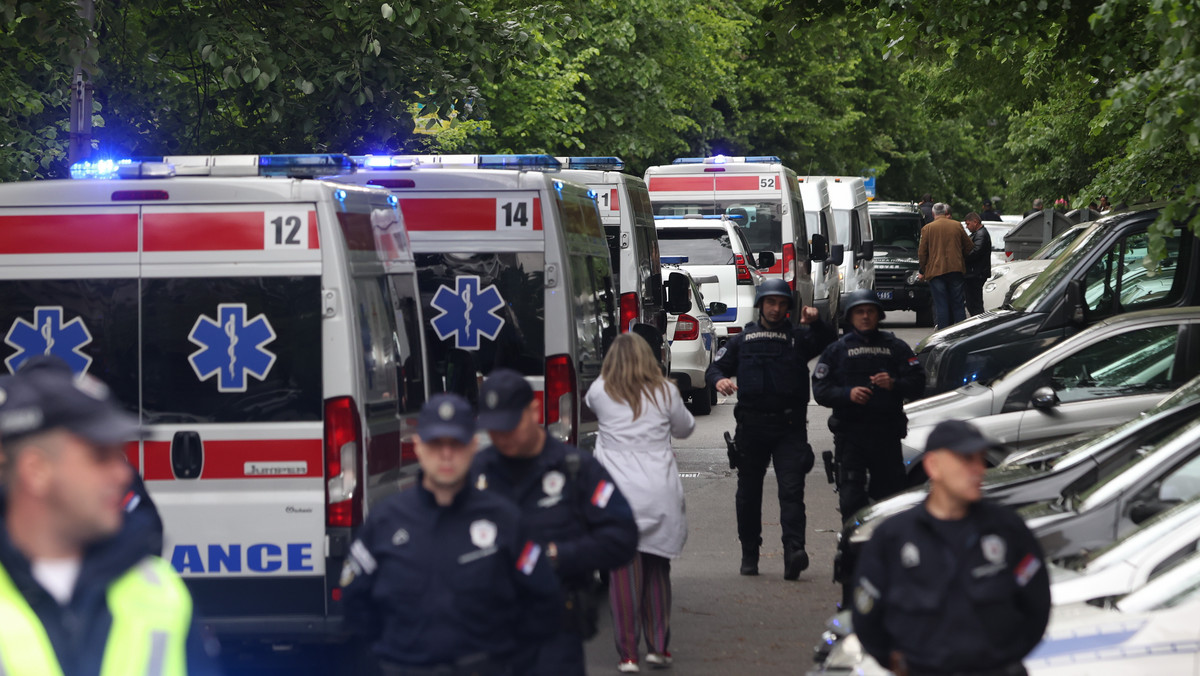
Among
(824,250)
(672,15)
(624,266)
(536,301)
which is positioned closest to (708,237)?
(824,250)

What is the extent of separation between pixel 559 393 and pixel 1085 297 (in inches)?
269

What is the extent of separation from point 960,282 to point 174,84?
11248mm

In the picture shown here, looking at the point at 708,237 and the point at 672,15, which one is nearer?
the point at 708,237

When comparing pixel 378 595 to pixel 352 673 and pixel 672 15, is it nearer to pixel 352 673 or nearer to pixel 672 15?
pixel 352 673

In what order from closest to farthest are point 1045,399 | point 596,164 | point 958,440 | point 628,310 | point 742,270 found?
point 958,440, point 1045,399, point 628,310, point 596,164, point 742,270

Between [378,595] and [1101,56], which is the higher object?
[1101,56]

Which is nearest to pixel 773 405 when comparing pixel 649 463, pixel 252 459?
pixel 649 463

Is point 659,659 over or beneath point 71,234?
beneath

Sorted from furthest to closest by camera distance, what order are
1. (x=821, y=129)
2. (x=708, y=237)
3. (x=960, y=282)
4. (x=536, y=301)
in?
(x=821, y=129), (x=960, y=282), (x=708, y=237), (x=536, y=301)

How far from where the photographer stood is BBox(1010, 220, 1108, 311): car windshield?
1377 centimetres

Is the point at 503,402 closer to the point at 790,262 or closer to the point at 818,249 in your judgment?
the point at 790,262

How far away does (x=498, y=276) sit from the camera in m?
8.51

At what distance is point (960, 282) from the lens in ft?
71.9

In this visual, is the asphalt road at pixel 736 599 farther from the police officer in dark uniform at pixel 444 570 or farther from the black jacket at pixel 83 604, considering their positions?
the black jacket at pixel 83 604
